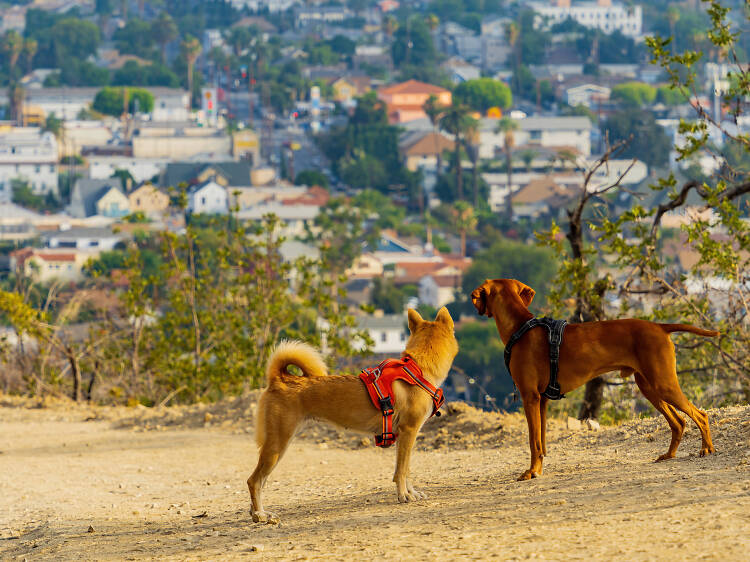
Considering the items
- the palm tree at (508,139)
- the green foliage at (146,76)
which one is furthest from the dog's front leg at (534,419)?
the green foliage at (146,76)

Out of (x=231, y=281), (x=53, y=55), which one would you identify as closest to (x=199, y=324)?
(x=231, y=281)

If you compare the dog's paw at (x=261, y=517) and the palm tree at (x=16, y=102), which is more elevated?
the dog's paw at (x=261, y=517)

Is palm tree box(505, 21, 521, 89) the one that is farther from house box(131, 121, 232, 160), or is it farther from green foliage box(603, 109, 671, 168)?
green foliage box(603, 109, 671, 168)

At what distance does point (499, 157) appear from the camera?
136 m

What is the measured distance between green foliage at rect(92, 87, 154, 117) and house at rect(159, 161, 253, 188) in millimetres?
27841

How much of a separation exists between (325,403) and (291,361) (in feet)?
0.85

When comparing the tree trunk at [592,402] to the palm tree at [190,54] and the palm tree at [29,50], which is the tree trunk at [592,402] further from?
the palm tree at [29,50]

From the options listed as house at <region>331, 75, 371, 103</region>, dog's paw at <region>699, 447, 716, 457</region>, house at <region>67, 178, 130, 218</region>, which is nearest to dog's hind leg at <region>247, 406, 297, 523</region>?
dog's paw at <region>699, 447, 716, 457</region>

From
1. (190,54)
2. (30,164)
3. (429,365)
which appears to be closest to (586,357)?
(429,365)

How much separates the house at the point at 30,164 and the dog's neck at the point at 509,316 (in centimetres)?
12702

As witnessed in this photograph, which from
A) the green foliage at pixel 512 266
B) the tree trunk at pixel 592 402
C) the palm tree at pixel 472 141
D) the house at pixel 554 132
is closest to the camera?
the tree trunk at pixel 592 402

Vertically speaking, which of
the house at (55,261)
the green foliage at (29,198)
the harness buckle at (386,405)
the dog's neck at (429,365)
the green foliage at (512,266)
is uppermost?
the dog's neck at (429,365)

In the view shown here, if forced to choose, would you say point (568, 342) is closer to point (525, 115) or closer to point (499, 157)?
point (499, 157)

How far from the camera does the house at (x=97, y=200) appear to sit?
121 meters
